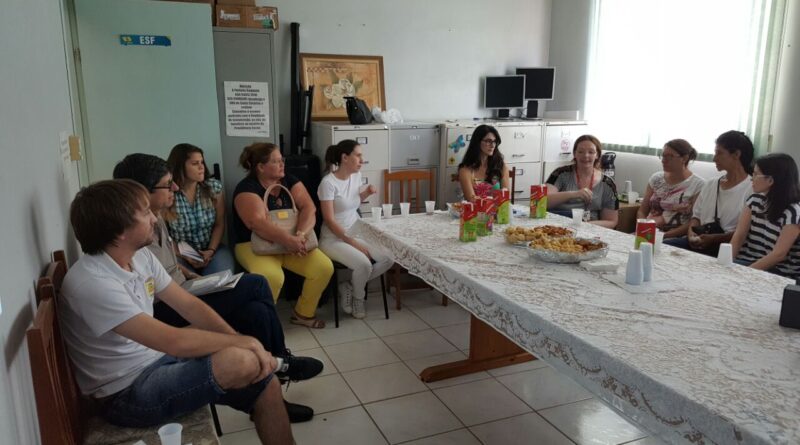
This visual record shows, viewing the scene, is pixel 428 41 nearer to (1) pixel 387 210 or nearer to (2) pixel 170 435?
(1) pixel 387 210

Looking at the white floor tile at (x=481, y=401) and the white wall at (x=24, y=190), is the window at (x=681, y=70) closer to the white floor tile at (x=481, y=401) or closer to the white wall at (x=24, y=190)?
the white floor tile at (x=481, y=401)

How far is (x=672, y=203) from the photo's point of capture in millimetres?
3590

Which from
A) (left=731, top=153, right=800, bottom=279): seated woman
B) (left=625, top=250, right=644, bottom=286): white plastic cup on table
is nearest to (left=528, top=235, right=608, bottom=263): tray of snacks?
(left=625, top=250, right=644, bottom=286): white plastic cup on table

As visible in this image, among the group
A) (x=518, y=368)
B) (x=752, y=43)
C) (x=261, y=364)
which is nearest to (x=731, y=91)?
(x=752, y=43)

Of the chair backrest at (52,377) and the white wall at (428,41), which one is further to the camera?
the white wall at (428,41)

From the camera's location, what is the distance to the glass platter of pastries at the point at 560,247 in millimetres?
2156

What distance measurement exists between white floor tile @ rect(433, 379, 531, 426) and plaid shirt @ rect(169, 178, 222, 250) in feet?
5.44

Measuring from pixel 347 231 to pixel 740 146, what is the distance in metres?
2.33

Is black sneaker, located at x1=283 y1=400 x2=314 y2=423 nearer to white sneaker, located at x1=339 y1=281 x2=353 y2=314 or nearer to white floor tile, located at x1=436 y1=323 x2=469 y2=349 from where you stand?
white floor tile, located at x1=436 y1=323 x2=469 y2=349

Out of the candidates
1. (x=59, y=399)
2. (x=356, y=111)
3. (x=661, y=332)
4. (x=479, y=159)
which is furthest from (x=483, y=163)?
(x=59, y=399)

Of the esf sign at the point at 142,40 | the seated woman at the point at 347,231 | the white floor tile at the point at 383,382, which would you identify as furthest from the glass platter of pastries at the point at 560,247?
the esf sign at the point at 142,40

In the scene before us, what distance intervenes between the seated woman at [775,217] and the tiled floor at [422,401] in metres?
1.07

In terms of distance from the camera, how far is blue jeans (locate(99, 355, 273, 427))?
155 centimetres

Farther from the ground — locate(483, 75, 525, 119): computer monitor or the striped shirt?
locate(483, 75, 525, 119): computer monitor
